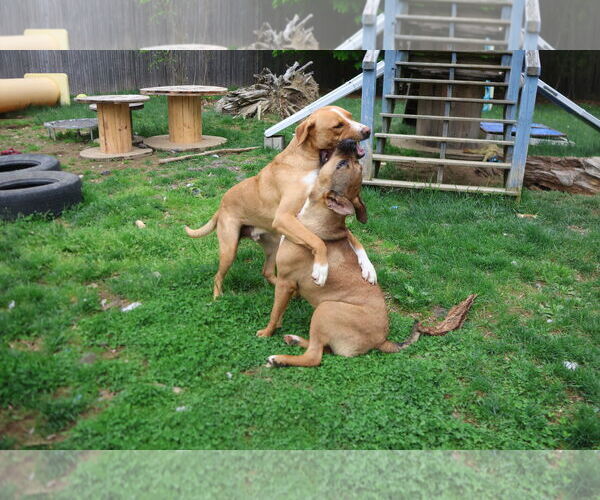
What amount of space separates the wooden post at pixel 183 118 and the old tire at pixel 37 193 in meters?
0.74

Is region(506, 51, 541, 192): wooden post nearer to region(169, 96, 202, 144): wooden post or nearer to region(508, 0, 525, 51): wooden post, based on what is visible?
region(169, 96, 202, 144): wooden post

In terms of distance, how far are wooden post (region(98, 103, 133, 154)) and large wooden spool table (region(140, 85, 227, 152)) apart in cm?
23

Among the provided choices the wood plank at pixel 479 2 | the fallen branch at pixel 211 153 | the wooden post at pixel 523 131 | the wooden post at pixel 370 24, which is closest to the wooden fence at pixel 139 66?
the wooden post at pixel 370 24

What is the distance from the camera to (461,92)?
28.9ft

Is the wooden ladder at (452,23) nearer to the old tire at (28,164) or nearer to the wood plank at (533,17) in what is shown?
the wood plank at (533,17)

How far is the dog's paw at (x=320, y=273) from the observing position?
3.58m

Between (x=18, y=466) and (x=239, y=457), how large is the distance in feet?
3.00

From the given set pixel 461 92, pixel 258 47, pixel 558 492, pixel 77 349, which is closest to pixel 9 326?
pixel 77 349

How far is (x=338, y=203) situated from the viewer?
3.44 m

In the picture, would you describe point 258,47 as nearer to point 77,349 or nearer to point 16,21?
point 16,21

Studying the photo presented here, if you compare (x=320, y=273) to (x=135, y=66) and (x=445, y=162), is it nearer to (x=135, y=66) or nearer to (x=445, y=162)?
(x=135, y=66)

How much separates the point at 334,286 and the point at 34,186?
6.33 feet

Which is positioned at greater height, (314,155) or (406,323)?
(314,155)

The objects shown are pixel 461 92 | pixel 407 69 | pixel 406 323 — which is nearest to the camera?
pixel 406 323
